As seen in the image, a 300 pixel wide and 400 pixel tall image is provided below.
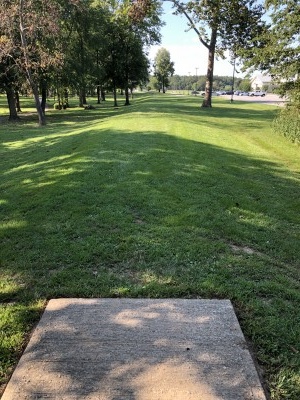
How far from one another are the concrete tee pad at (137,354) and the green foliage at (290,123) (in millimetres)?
10583

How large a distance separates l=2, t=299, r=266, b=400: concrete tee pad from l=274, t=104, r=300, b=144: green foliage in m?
10.6

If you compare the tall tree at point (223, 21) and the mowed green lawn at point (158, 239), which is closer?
the mowed green lawn at point (158, 239)

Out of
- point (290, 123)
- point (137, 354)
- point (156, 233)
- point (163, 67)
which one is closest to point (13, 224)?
point (156, 233)

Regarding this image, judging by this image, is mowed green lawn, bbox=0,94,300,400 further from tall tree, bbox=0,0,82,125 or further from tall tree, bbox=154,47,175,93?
tall tree, bbox=154,47,175,93

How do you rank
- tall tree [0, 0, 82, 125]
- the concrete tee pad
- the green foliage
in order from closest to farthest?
the concrete tee pad → the green foliage → tall tree [0, 0, 82, 125]

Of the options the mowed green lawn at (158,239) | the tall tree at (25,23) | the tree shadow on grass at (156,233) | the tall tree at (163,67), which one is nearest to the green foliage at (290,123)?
the mowed green lawn at (158,239)

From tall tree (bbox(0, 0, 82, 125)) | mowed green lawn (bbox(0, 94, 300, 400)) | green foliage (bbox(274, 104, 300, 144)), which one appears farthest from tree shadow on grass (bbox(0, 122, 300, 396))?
tall tree (bbox(0, 0, 82, 125))

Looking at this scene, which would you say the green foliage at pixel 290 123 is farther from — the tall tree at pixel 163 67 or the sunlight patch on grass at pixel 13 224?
the tall tree at pixel 163 67

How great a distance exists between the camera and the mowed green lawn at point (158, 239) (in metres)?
3.01

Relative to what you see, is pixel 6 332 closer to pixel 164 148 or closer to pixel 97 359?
pixel 97 359

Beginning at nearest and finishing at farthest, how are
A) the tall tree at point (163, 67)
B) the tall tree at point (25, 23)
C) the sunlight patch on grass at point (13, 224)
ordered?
1. the sunlight patch on grass at point (13, 224)
2. the tall tree at point (25, 23)
3. the tall tree at point (163, 67)

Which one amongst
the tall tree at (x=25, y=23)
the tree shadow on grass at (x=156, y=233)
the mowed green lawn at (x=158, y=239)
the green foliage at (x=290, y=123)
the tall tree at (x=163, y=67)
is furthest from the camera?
the tall tree at (x=163, y=67)

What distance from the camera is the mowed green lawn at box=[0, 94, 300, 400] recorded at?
3.01m

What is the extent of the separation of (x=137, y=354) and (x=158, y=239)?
1.98 metres
